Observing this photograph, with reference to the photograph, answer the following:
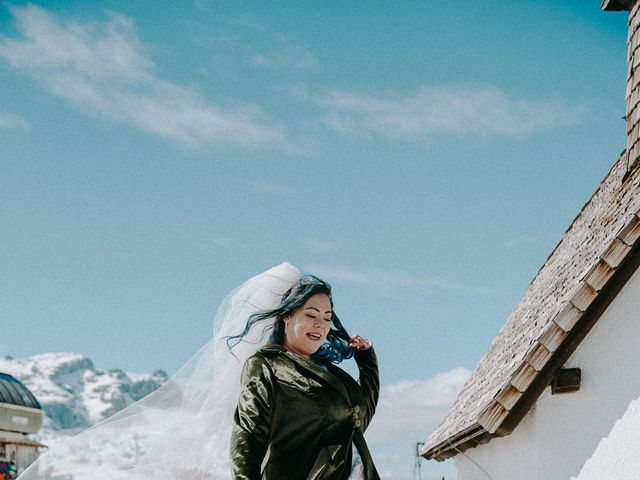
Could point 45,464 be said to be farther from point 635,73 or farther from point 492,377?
point 635,73

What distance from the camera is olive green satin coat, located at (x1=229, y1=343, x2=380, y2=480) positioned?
415cm

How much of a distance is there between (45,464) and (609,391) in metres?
3.88

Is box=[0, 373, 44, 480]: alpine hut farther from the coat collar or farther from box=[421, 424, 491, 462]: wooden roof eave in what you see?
the coat collar

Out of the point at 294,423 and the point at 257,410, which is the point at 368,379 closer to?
the point at 294,423

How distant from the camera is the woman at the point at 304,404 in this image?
13.7 feet

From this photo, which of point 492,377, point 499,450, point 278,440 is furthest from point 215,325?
point 492,377

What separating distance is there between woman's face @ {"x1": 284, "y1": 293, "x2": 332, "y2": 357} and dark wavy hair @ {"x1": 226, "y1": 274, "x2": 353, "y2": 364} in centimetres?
3

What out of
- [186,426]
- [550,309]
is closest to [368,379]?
[186,426]

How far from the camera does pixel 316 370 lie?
14.3 ft

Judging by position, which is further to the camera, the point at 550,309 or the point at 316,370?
the point at 550,309

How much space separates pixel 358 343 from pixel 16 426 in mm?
39053

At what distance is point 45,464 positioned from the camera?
15.8 ft

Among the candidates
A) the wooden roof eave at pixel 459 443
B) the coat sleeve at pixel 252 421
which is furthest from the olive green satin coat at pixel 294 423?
the wooden roof eave at pixel 459 443

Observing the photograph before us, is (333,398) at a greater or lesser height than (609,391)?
A: lesser
